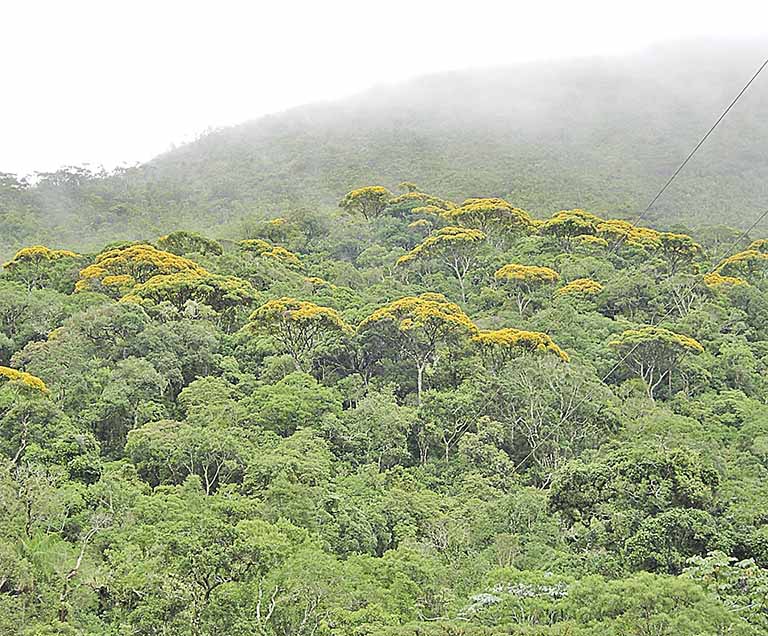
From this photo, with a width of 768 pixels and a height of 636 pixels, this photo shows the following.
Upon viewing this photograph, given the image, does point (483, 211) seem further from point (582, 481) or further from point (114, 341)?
point (582, 481)

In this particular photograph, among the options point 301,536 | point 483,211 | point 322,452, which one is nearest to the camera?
point 301,536

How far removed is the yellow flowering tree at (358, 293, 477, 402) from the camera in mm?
28656

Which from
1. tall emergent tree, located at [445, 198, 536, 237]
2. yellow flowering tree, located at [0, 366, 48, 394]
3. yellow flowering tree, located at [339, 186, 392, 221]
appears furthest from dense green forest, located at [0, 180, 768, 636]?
yellow flowering tree, located at [339, 186, 392, 221]

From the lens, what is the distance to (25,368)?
85.7ft

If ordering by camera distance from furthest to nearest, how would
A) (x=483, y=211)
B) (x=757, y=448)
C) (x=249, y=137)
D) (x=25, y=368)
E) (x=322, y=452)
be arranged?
(x=249, y=137) → (x=483, y=211) → (x=25, y=368) → (x=757, y=448) → (x=322, y=452)

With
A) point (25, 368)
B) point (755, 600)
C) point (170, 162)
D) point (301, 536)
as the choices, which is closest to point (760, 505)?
point (755, 600)

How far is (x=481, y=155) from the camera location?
241 ft

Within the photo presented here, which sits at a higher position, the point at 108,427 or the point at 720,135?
the point at 108,427

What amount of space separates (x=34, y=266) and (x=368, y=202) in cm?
1963

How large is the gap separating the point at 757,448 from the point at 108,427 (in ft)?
56.3

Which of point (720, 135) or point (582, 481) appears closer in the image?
point (582, 481)

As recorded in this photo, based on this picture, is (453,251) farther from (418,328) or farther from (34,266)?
(34,266)

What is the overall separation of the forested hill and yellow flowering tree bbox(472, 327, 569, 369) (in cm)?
2879

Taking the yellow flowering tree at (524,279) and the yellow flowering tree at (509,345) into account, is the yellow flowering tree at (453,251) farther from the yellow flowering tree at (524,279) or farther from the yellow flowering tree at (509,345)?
the yellow flowering tree at (509,345)
